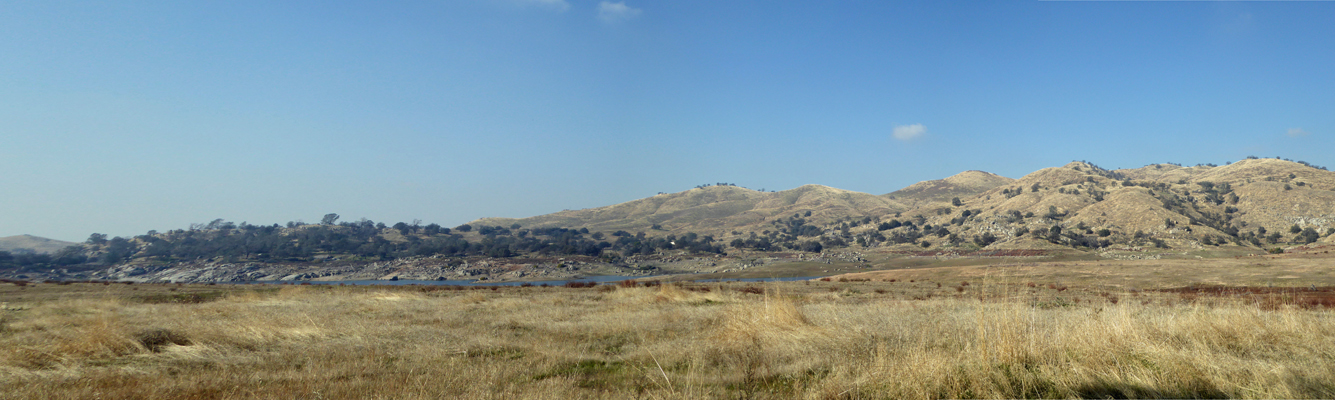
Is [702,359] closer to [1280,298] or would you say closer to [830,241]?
[1280,298]

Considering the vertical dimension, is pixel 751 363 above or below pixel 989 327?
below

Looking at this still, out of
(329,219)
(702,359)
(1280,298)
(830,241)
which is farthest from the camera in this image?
(329,219)

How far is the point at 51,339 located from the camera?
10.4m

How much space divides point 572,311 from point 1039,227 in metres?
118

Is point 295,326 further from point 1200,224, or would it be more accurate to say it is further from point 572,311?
point 1200,224

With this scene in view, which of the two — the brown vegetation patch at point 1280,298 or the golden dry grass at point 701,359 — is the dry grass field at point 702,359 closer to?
the golden dry grass at point 701,359

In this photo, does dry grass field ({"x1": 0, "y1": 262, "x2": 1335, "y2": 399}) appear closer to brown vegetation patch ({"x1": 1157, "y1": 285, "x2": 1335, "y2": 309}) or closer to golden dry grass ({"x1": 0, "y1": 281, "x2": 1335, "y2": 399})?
golden dry grass ({"x1": 0, "y1": 281, "x2": 1335, "y2": 399})

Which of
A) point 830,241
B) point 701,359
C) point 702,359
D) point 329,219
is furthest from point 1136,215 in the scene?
point 329,219

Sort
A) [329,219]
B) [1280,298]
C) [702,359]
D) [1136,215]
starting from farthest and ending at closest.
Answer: [329,219] < [1136,215] < [1280,298] < [702,359]

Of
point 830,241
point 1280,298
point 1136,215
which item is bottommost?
point 1280,298

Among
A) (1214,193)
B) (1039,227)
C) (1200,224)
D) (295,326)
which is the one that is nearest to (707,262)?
(1039,227)

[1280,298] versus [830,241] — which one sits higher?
[830,241]

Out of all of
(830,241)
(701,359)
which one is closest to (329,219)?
(830,241)

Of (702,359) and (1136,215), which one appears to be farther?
(1136,215)
